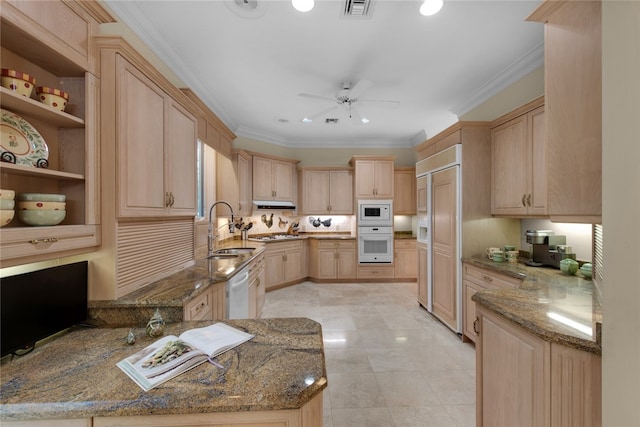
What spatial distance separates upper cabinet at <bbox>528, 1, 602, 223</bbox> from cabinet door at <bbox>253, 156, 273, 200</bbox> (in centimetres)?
413

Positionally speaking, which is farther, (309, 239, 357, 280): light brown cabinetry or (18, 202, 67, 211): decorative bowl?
(309, 239, 357, 280): light brown cabinetry

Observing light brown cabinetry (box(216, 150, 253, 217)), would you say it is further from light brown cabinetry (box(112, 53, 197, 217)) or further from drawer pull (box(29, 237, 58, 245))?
drawer pull (box(29, 237, 58, 245))

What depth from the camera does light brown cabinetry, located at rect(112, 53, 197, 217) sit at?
1.45 meters

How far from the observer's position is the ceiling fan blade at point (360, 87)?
104 inches

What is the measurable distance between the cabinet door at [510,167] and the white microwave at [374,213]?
2350 mm

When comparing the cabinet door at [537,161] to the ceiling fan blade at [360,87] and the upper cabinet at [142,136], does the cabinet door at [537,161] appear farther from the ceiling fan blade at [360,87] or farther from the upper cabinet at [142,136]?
the upper cabinet at [142,136]

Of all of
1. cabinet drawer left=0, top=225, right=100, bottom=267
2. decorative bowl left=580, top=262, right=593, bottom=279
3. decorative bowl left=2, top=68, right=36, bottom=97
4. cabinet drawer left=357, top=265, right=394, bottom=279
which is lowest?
cabinet drawer left=357, top=265, right=394, bottom=279

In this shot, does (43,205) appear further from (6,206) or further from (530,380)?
(530,380)

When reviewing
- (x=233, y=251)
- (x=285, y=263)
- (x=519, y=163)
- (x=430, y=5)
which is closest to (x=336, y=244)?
(x=285, y=263)

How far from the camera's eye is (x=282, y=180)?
524cm

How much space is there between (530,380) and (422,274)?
8.70ft

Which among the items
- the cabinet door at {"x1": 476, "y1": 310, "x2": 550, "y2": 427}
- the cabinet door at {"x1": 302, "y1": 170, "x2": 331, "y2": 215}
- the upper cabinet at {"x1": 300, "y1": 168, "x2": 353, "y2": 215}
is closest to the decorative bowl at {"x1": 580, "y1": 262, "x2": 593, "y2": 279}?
the cabinet door at {"x1": 476, "y1": 310, "x2": 550, "y2": 427}
